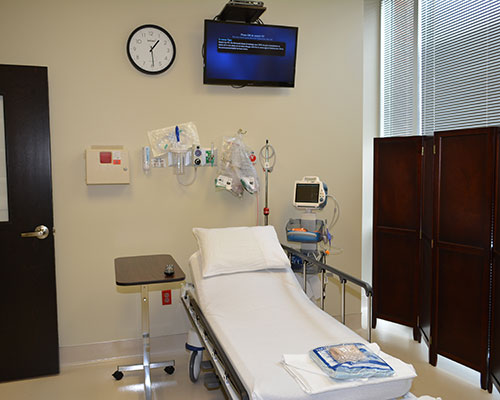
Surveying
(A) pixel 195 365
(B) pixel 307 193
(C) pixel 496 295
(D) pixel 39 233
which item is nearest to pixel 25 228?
(D) pixel 39 233

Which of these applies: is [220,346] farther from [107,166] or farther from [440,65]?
[440,65]

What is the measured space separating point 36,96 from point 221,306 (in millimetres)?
1973

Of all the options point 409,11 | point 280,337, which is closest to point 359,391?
point 280,337

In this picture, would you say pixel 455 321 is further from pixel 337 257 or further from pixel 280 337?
pixel 280 337

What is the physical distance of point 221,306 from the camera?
290 cm

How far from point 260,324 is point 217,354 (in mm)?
394

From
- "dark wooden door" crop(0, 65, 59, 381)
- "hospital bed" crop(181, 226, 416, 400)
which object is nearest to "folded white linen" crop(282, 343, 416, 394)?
"hospital bed" crop(181, 226, 416, 400)

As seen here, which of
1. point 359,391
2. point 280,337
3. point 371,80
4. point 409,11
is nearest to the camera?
point 359,391

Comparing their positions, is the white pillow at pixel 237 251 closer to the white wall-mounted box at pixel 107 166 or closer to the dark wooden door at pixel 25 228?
the white wall-mounted box at pixel 107 166

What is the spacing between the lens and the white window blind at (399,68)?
4250 millimetres

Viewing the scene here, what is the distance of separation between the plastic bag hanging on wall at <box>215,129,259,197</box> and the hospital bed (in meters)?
0.44

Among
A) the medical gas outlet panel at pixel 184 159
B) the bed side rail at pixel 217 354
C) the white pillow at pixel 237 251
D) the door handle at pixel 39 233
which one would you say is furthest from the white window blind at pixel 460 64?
the door handle at pixel 39 233

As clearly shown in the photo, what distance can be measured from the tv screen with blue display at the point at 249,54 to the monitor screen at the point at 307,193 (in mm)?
886

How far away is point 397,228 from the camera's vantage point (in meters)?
4.07
